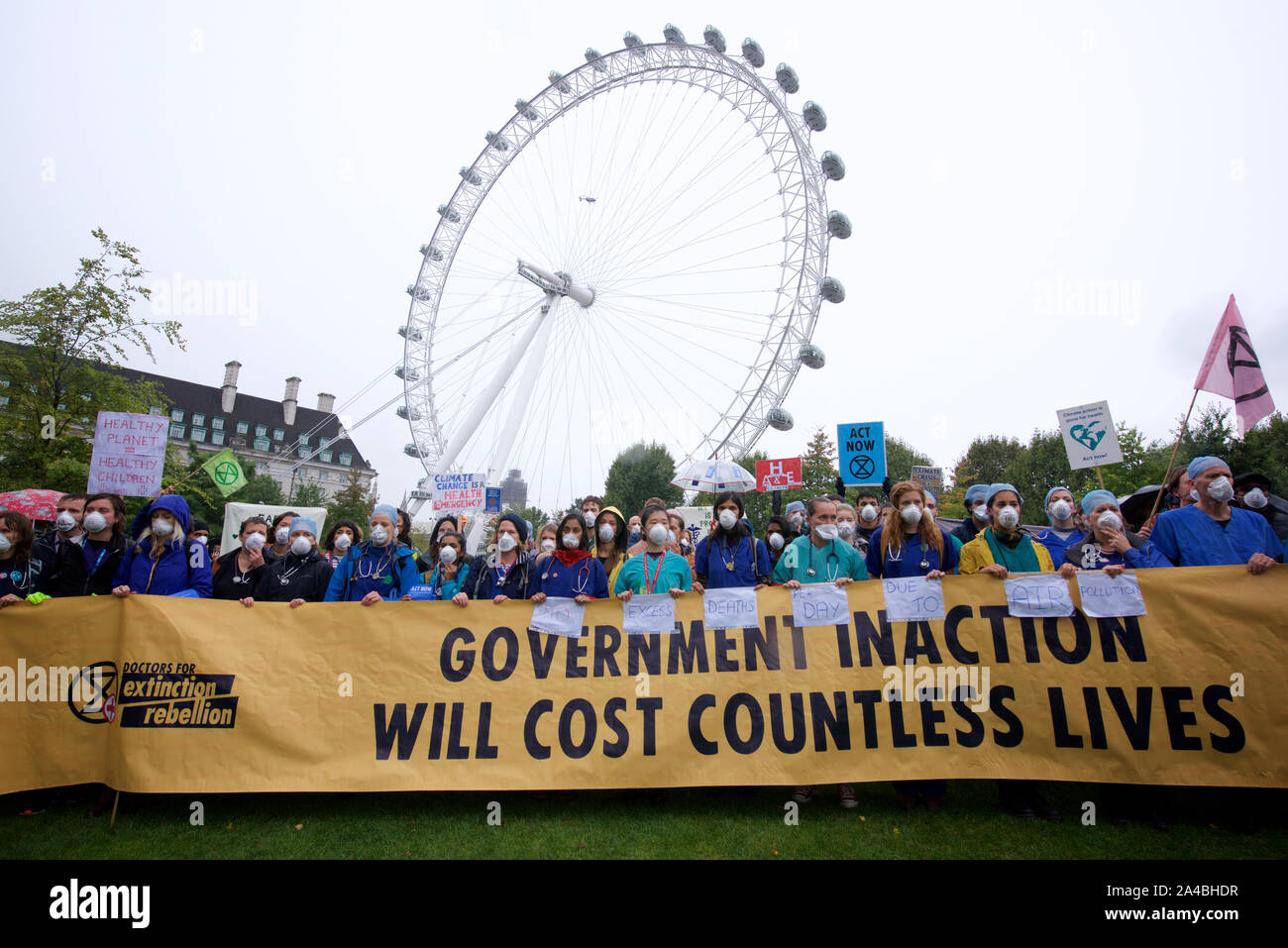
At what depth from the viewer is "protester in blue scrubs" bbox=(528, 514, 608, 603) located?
196 inches

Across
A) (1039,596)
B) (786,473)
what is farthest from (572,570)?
(786,473)

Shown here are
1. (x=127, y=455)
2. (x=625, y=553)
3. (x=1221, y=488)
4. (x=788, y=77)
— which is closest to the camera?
(x=1221, y=488)

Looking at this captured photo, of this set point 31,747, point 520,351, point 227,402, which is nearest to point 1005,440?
point 520,351

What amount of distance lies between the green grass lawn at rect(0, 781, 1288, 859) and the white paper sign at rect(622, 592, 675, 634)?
1.11 meters

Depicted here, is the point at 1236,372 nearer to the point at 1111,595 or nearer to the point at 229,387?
the point at 1111,595

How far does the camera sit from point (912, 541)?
486 cm

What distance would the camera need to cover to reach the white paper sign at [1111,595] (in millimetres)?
4148

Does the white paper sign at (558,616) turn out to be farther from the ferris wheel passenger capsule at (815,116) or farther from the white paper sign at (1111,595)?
the ferris wheel passenger capsule at (815,116)

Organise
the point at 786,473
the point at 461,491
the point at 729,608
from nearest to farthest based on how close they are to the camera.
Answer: the point at 729,608 → the point at 461,491 → the point at 786,473

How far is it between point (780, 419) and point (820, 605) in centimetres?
2004

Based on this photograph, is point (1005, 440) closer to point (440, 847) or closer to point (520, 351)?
point (520, 351)

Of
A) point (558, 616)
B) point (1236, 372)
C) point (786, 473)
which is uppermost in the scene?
point (786, 473)

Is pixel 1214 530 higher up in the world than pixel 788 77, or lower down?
lower down

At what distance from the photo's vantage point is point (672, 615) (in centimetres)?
462
